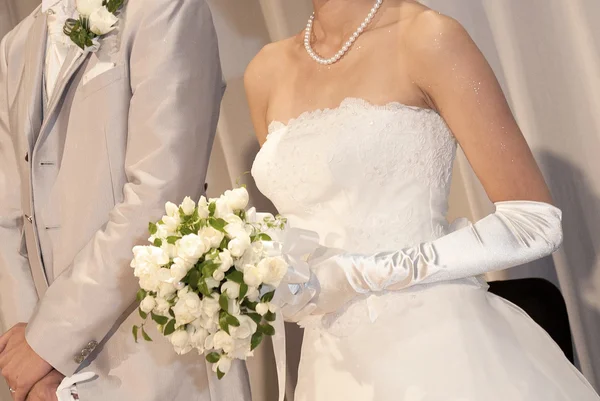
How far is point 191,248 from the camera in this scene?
51.7 inches

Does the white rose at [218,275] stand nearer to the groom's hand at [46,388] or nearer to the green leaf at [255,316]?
the green leaf at [255,316]

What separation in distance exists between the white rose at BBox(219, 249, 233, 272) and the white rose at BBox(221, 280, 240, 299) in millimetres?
27

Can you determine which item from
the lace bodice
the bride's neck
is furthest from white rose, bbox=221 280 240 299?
the bride's neck

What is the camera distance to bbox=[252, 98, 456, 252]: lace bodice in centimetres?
165

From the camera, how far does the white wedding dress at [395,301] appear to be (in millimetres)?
1477

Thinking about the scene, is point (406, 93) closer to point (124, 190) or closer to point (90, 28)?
point (124, 190)

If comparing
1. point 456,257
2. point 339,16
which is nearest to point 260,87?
point 339,16

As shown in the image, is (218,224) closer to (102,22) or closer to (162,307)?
(162,307)

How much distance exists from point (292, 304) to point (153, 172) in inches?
17.7

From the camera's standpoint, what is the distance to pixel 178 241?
1342 millimetres

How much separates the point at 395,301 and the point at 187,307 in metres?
0.46

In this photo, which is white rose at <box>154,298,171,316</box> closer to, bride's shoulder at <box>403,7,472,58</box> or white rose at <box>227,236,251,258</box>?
white rose at <box>227,236,251,258</box>

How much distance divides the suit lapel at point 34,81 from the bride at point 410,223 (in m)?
0.63

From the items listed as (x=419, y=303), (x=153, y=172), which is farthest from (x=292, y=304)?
(x=153, y=172)
